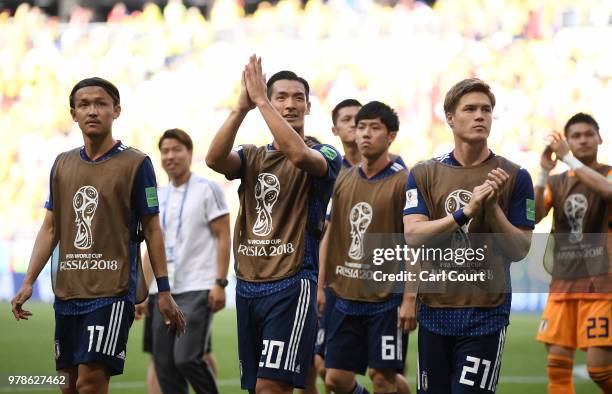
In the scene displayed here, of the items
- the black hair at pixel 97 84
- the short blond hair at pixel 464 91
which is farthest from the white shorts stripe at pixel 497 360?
the black hair at pixel 97 84

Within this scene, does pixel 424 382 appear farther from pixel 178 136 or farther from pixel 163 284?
pixel 178 136

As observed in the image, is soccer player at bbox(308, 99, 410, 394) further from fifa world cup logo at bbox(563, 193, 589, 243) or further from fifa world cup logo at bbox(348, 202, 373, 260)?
fifa world cup logo at bbox(563, 193, 589, 243)

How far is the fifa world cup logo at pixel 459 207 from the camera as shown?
215 inches

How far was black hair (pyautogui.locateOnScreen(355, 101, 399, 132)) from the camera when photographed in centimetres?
755

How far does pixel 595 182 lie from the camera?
7.42 m

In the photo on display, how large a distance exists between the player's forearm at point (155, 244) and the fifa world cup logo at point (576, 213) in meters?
3.46

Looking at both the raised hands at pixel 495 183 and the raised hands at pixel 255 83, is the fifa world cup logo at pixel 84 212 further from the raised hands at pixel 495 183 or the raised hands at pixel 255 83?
the raised hands at pixel 495 183

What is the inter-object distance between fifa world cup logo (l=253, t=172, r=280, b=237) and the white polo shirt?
7.61ft

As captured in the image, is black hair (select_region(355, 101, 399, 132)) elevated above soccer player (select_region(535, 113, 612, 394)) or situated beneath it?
elevated above

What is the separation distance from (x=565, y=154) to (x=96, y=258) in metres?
3.56

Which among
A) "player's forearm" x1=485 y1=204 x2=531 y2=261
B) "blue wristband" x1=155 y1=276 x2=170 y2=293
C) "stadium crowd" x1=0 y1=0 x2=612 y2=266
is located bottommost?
"blue wristband" x1=155 y1=276 x2=170 y2=293

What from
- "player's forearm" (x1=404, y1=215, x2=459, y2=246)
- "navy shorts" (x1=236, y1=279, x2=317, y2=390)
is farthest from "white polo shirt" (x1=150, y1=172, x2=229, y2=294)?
"player's forearm" (x1=404, y1=215, x2=459, y2=246)

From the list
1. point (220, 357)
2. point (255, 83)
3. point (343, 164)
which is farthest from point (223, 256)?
point (220, 357)
